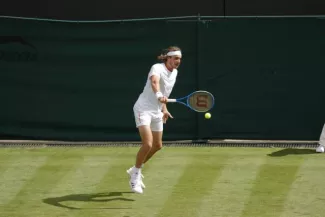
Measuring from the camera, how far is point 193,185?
1285 cm

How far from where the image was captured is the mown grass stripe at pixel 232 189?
1145cm

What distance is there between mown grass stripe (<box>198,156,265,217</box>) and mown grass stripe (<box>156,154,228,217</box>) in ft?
0.31

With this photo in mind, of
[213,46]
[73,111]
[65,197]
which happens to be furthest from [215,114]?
[65,197]

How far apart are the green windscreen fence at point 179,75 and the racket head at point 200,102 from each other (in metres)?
3.52

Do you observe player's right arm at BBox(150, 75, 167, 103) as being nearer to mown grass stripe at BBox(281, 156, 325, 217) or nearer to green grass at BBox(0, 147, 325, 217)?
green grass at BBox(0, 147, 325, 217)

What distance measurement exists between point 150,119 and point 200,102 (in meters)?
0.75

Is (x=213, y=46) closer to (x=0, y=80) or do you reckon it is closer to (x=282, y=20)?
(x=282, y=20)

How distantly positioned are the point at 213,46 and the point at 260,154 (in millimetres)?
2060

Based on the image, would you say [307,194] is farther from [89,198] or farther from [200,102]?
[89,198]

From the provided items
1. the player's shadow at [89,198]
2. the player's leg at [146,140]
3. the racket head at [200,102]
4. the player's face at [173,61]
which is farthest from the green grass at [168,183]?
the player's face at [173,61]

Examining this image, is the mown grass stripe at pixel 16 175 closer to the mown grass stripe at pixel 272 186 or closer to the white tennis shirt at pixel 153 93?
the white tennis shirt at pixel 153 93

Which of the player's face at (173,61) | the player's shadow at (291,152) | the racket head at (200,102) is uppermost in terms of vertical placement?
the player's face at (173,61)

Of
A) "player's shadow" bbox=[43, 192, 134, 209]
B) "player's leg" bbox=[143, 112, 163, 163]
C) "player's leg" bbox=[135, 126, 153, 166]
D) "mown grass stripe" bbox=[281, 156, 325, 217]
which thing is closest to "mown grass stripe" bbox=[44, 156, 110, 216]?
"player's shadow" bbox=[43, 192, 134, 209]

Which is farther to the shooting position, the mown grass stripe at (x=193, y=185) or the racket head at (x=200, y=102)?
the racket head at (x=200, y=102)
